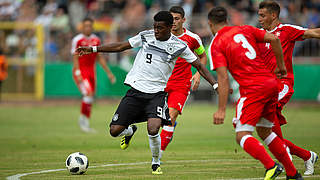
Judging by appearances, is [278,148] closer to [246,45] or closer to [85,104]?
[246,45]

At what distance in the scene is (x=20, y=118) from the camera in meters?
21.6

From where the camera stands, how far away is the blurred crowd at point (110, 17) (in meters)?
26.5

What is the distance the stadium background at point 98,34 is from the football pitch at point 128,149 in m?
3.22

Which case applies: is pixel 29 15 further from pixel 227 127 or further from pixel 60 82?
pixel 227 127

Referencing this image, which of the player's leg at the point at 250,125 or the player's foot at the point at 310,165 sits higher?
the player's leg at the point at 250,125

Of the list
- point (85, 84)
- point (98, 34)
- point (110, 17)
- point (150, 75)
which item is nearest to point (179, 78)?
point (150, 75)

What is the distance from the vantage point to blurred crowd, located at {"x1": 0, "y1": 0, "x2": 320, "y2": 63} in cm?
2653

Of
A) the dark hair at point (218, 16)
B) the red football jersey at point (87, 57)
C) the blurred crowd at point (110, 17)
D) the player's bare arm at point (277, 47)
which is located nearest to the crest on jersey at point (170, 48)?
the dark hair at point (218, 16)

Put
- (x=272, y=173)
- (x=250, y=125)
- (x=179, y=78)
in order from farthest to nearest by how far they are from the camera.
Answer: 1. (x=179, y=78)
2. (x=250, y=125)
3. (x=272, y=173)

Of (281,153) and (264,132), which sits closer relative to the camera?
(281,153)

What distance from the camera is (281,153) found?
803 cm

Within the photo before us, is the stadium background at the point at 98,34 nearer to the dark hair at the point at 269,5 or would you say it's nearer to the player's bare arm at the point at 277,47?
the dark hair at the point at 269,5

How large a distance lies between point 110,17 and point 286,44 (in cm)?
1979

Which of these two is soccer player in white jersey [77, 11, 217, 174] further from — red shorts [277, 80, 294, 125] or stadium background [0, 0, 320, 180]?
stadium background [0, 0, 320, 180]
